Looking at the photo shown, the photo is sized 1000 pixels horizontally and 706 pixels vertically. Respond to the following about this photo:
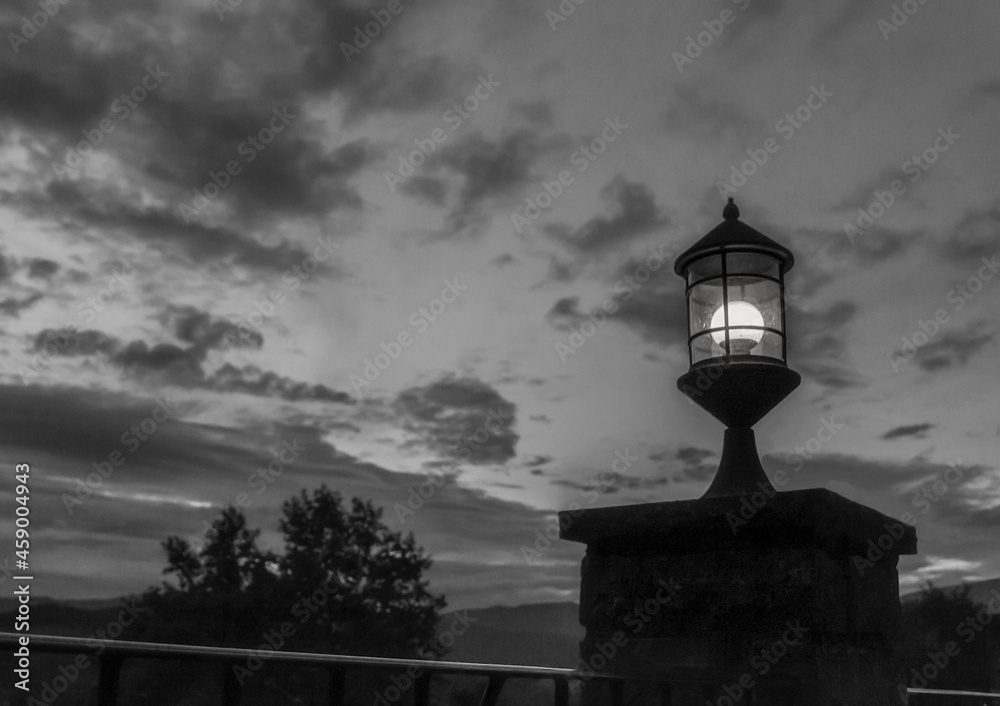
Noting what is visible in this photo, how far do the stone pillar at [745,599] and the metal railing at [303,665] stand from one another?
15 cm

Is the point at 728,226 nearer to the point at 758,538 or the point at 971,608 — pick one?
the point at 758,538

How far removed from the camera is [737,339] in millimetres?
3721

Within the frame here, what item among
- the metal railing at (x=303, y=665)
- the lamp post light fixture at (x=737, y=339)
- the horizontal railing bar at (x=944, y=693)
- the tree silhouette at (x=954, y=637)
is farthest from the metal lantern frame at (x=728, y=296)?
the tree silhouette at (x=954, y=637)

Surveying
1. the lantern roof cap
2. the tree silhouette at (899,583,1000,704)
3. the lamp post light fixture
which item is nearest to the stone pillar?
the lamp post light fixture

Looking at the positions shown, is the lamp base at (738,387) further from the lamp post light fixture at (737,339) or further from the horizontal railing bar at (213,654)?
the horizontal railing bar at (213,654)

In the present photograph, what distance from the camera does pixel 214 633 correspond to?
29953 millimetres

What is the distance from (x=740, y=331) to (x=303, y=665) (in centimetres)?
223

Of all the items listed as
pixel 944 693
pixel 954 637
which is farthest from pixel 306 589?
pixel 944 693

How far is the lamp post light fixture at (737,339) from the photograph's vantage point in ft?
11.9

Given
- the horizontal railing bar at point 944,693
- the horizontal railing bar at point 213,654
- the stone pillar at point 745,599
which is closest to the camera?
the horizontal railing bar at point 213,654

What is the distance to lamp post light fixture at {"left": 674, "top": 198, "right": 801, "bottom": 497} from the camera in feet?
11.9

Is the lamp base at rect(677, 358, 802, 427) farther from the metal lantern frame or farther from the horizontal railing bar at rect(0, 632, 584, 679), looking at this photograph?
the horizontal railing bar at rect(0, 632, 584, 679)

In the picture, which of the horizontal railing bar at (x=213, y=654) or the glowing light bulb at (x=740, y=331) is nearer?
the horizontal railing bar at (x=213, y=654)

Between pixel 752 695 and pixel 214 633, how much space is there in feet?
98.9
